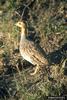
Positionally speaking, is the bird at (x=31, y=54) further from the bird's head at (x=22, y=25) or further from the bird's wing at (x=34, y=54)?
the bird's head at (x=22, y=25)

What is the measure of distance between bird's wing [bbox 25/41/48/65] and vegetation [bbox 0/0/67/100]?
0.84ft

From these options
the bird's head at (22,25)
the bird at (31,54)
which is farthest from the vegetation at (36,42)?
the bird's head at (22,25)

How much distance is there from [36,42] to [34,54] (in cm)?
119

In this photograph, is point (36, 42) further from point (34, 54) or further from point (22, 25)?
point (34, 54)

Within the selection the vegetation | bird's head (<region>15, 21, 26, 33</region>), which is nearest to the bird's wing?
the vegetation

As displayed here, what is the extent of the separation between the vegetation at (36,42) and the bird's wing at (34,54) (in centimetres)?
26

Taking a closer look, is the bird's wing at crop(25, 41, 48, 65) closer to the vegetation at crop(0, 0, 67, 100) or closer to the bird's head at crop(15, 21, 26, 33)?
the vegetation at crop(0, 0, 67, 100)

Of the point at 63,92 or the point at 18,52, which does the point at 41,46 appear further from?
the point at 63,92

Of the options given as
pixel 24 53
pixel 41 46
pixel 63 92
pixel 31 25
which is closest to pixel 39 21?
pixel 31 25

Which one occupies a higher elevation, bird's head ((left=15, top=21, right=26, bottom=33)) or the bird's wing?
bird's head ((left=15, top=21, right=26, bottom=33))

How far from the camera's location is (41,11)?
1202 cm

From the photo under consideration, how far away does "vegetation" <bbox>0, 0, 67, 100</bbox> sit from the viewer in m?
9.30

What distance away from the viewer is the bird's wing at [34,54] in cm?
972

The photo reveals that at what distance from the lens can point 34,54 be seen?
32.3ft
